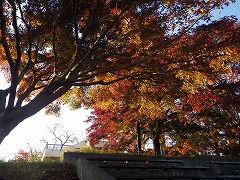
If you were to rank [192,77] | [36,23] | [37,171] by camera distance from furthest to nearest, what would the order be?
[192,77], [36,23], [37,171]

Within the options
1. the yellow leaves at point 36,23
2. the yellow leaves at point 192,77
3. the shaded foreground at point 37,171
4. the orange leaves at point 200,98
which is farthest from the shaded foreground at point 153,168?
the yellow leaves at point 36,23

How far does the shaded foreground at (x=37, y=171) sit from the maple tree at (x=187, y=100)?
3.89 m

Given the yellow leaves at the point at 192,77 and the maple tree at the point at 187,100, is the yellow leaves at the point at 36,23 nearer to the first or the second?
the maple tree at the point at 187,100

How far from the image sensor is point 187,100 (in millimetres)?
10070

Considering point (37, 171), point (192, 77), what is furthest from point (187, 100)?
point (37, 171)

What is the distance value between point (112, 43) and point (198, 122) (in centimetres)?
837

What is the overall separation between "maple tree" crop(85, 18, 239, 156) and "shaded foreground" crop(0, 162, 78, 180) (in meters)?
3.89

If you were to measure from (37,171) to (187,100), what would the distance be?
6.69 metres

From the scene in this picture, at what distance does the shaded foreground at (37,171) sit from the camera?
19.0 ft

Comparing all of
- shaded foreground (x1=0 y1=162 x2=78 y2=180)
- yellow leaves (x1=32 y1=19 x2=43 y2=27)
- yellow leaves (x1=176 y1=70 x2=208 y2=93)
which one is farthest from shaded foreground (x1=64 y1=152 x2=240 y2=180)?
yellow leaves (x1=32 y1=19 x2=43 y2=27)

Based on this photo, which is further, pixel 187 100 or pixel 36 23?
pixel 187 100

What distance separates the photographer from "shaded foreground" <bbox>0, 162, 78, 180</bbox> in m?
5.79

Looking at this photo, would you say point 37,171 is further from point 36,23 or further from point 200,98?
point 200,98

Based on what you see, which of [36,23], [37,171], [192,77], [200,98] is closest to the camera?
[37,171]
